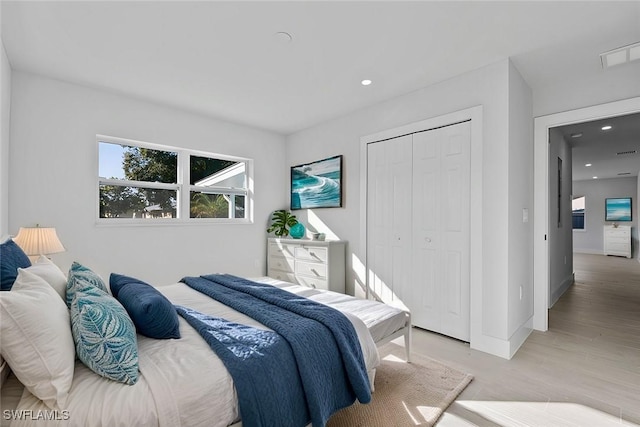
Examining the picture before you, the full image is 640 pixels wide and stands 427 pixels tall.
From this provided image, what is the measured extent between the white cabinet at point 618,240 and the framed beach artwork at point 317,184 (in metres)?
9.29

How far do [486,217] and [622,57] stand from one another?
1590mm

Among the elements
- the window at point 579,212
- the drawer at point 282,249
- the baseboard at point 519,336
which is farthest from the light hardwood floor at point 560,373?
the window at point 579,212

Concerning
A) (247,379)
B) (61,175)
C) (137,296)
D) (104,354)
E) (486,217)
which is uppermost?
(61,175)

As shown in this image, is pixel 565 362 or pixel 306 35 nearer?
pixel 306 35

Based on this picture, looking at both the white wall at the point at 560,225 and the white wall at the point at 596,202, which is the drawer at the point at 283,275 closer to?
the white wall at the point at 560,225

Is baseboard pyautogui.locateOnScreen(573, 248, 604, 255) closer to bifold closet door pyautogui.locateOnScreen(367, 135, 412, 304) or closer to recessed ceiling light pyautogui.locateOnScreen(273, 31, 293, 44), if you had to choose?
bifold closet door pyautogui.locateOnScreen(367, 135, 412, 304)

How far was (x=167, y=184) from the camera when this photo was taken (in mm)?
3934

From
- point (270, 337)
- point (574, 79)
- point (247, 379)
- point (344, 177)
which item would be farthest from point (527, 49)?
point (247, 379)

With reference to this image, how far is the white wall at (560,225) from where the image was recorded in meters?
4.08

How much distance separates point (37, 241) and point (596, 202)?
12.8 metres

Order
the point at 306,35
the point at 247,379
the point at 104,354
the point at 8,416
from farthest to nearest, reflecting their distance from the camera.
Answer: the point at 306,35 → the point at 247,379 → the point at 104,354 → the point at 8,416

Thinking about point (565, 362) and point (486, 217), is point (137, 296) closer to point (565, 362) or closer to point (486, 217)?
point (486, 217)

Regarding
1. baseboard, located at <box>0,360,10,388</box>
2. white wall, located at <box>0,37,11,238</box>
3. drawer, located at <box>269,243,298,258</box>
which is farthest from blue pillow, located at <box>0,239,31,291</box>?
drawer, located at <box>269,243,298,258</box>

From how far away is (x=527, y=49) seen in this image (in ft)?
8.26
